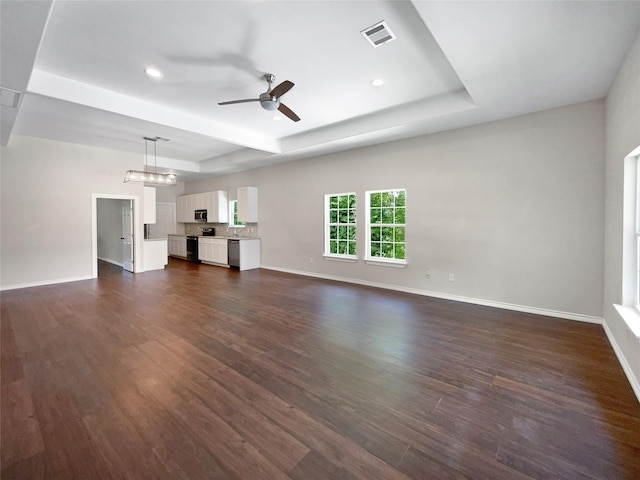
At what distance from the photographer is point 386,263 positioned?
5551mm

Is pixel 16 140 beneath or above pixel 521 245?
above

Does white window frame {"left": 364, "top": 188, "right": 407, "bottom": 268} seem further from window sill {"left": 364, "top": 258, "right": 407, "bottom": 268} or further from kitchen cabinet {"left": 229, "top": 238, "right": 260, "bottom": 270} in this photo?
kitchen cabinet {"left": 229, "top": 238, "right": 260, "bottom": 270}

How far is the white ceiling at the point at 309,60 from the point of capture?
2.27m

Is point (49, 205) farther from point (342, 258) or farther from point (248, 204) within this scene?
point (342, 258)

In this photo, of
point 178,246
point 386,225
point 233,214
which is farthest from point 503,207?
point 178,246

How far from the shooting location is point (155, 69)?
3.25 m

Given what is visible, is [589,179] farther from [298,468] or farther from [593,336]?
[298,468]

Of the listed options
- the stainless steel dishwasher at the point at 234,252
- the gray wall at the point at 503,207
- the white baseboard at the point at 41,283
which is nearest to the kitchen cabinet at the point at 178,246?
the stainless steel dishwasher at the point at 234,252

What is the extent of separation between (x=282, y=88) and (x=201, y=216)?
7.21 metres

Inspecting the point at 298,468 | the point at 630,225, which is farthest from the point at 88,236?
the point at 630,225

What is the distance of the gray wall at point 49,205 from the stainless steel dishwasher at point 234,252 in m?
2.93

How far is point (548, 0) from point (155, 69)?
370 centimetres

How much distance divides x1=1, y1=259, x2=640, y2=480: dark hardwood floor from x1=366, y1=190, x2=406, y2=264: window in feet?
5.66

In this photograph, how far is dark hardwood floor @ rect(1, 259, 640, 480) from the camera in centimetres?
159
